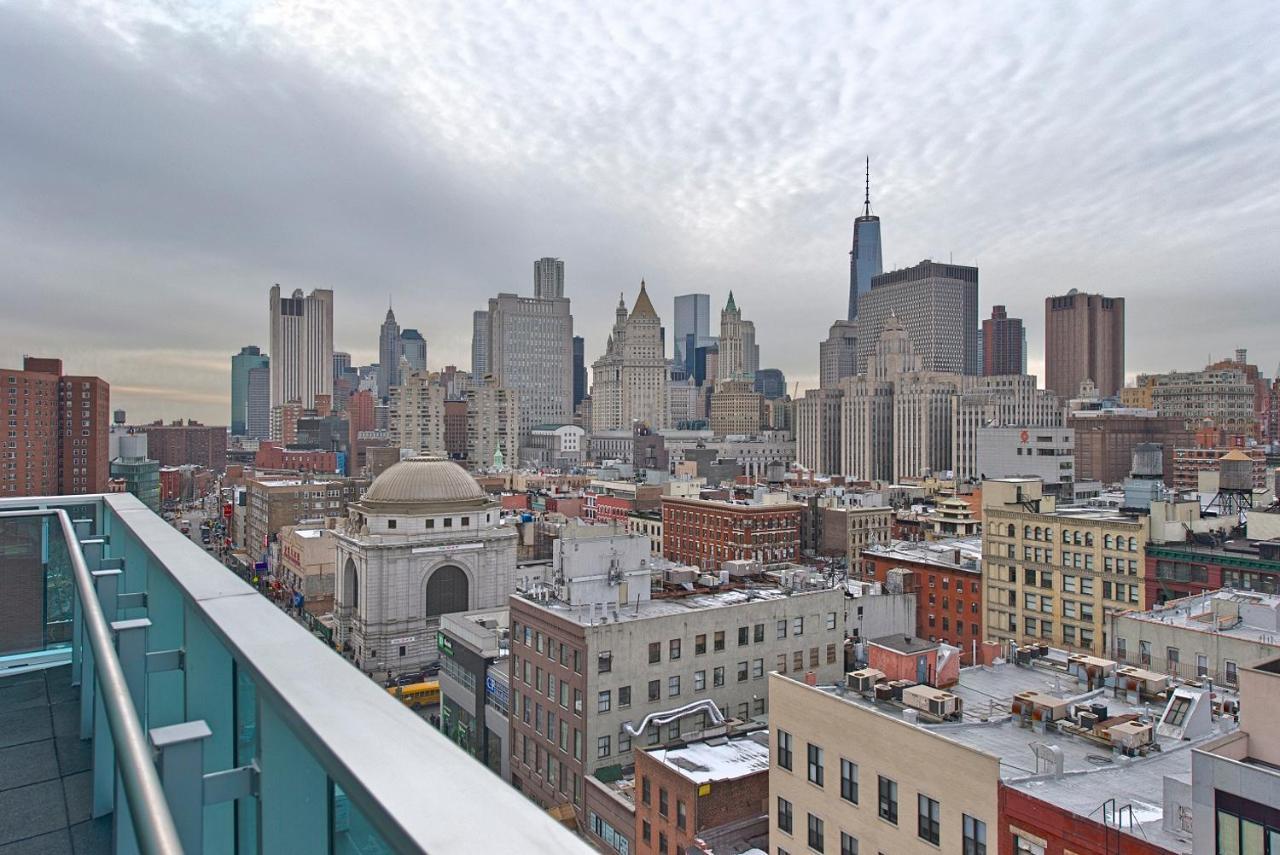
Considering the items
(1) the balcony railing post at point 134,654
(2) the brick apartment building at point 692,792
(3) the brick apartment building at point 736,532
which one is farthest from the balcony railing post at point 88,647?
(3) the brick apartment building at point 736,532

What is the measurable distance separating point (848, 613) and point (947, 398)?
406 feet

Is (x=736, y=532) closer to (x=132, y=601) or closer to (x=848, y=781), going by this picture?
(x=848, y=781)

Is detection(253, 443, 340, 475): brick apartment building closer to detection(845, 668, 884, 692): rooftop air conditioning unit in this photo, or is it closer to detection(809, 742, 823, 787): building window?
detection(845, 668, 884, 692): rooftop air conditioning unit

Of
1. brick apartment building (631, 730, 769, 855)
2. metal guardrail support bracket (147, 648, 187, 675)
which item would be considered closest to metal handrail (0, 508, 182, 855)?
metal guardrail support bracket (147, 648, 187, 675)

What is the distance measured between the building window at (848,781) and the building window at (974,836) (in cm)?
285

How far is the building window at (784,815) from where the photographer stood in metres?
20.8

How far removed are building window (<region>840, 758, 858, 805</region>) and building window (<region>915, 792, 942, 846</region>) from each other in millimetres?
1763

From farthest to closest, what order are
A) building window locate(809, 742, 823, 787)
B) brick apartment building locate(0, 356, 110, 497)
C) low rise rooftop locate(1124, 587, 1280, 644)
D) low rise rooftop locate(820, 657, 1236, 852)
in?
1. brick apartment building locate(0, 356, 110, 497)
2. low rise rooftop locate(1124, 587, 1280, 644)
3. building window locate(809, 742, 823, 787)
4. low rise rooftop locate(820, 657, 1236, 852)

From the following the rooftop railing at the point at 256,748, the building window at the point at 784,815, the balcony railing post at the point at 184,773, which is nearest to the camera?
the rooftop railing at the point at 256,748

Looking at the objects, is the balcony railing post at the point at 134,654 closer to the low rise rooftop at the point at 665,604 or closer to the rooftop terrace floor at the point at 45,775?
the rooftop terrace floor at the point at 45,775

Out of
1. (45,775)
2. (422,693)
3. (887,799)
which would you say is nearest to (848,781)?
(887,799)

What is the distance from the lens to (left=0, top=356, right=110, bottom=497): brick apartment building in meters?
95.8

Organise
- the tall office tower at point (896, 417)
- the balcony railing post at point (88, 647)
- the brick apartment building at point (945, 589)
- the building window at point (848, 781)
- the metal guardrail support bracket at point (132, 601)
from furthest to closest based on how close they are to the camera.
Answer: the tall office tower at point (896, 417), the brick apartment building at point (945, 589), the building window at point (848, 781), the metal guardrail support bracket at point (132, 601), the balcony railing post at point (88, 647)

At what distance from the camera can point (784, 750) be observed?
20.9 meters
